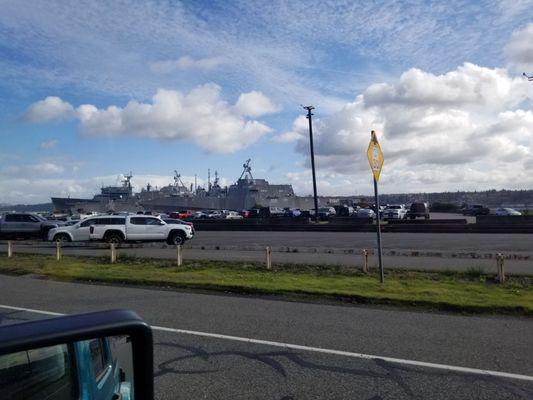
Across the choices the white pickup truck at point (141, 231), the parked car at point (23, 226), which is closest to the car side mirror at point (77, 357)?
the white pickup truck at point (141, 231)

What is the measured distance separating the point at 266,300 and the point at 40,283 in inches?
244

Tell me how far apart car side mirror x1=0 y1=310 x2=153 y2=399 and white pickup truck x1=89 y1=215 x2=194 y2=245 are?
81.9ft

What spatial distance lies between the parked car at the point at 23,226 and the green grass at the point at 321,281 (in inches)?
612

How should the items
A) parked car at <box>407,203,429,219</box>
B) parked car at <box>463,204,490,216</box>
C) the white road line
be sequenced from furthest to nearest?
parked car at <box>463,204,490,216</box>
parked car at <box>407,203,429,219</box>
the white road line

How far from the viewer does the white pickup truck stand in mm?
26766

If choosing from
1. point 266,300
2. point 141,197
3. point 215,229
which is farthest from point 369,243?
point 141,197

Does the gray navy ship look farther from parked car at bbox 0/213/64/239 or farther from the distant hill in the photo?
parked car at bbox 0/213/64/239

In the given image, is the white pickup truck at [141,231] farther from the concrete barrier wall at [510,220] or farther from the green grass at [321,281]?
the concrete barrier wall at [510,220]

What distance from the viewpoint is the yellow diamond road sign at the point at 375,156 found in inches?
477

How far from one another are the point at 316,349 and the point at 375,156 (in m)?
6.59

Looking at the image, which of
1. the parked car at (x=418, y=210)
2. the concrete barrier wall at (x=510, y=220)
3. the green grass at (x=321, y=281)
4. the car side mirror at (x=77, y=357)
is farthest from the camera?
the parked car at (x=418, y=210)

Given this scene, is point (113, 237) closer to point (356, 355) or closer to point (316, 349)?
point (316, 349)

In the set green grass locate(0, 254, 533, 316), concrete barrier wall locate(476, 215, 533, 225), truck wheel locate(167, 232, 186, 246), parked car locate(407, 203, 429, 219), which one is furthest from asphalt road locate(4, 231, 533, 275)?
parked car locate(407, 203, 429, 219)

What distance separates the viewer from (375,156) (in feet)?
40.2
